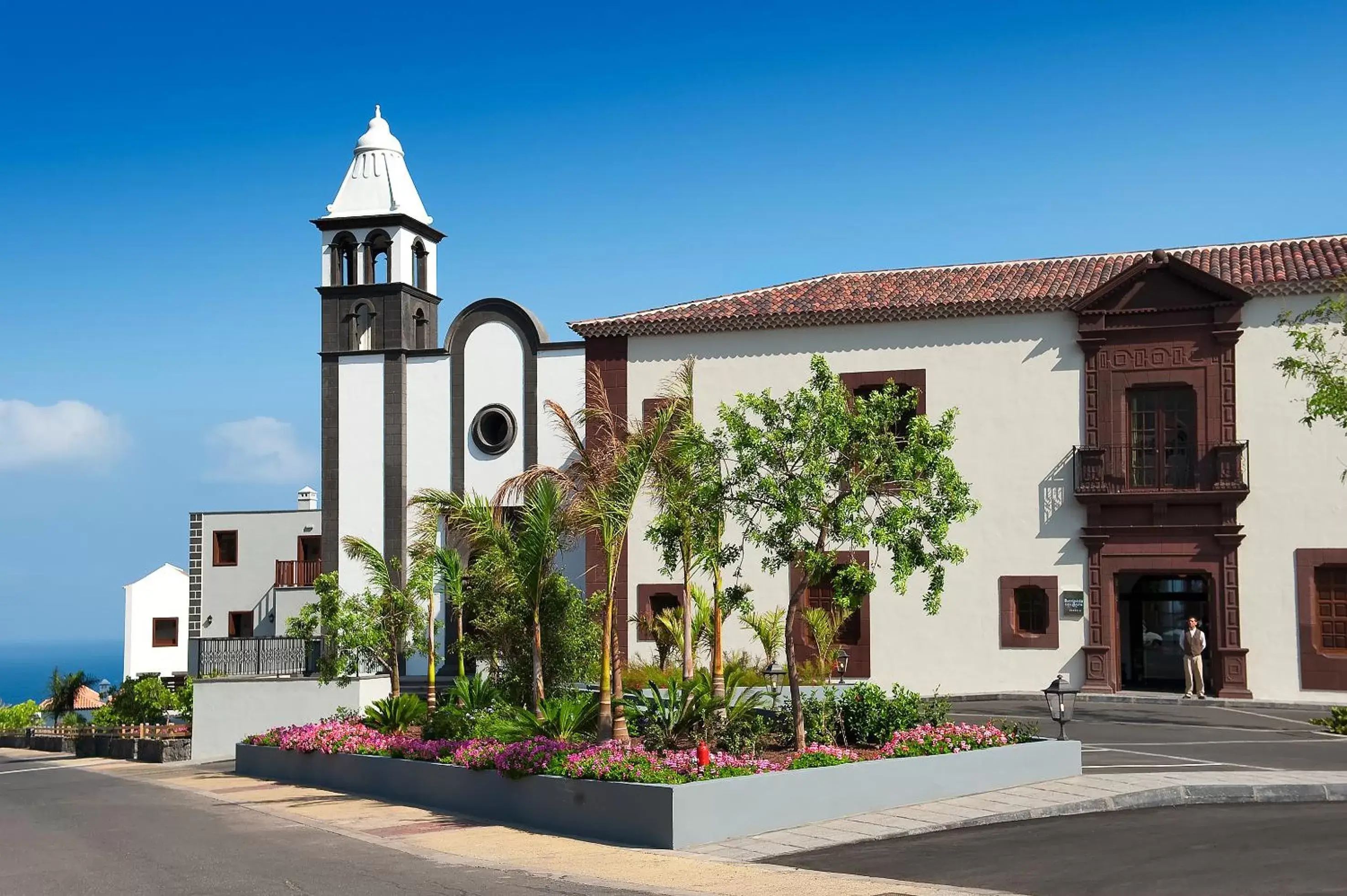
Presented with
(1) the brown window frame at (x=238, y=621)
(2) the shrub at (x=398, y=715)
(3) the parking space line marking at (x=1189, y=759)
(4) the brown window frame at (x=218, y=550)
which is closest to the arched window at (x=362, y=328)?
(4) the brown window frame at (x=218, y=550)

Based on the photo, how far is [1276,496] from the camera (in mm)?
26438

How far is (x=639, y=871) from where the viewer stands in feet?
38.2

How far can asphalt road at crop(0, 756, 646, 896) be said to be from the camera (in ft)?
36.7

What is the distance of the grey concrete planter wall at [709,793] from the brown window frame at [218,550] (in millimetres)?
26743

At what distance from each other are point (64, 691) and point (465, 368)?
17467 millimetres

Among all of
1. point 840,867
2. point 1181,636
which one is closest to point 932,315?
point 1181,636

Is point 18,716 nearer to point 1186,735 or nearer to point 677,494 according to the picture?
point 677,494

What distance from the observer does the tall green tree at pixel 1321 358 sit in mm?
21234

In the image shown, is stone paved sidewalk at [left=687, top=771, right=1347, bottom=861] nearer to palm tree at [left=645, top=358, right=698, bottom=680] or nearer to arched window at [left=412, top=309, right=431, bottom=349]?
palm tree at [left=645, top=358, right=698, bottom=680]

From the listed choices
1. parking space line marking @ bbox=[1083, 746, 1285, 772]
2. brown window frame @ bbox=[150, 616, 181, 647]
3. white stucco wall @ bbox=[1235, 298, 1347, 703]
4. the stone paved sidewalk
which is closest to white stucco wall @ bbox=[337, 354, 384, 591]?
white stucco wall @ bbox=[1235, 298, 1347, 703]

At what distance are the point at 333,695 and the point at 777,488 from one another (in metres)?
15.4

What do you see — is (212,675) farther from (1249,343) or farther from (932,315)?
(1249,343)

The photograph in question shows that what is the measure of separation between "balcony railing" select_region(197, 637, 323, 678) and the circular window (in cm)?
683

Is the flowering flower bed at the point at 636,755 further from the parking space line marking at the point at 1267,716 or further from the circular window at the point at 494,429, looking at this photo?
the circular window at the point at 494,429
